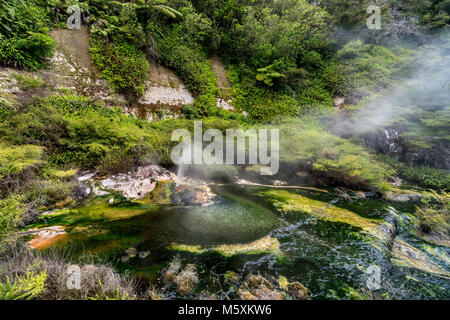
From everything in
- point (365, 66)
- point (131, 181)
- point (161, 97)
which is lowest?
point (131, 181)

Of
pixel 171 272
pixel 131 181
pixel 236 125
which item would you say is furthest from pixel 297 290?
pixel 236 125

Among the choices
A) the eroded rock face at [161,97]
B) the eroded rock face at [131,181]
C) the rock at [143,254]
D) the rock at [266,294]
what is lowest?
the rock at [266,294]

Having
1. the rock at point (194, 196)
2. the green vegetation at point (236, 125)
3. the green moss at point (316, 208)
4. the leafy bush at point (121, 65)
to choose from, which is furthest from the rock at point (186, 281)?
the leafy bush at point (121, 65)

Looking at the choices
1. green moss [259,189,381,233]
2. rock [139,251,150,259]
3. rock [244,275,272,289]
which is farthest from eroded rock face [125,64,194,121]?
rock [244,275,272,289]

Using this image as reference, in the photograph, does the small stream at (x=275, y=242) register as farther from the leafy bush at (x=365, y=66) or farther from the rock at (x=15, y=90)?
the leafy bush at (x=365, y=66)

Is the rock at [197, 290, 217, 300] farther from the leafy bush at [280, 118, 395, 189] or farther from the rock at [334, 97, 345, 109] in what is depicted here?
the rock at [334, 97, 345, 109]

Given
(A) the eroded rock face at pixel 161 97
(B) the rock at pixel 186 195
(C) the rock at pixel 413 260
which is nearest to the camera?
(C) the rock at pixel 413 260

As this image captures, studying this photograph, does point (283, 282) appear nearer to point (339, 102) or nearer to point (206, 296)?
point (206, 296)

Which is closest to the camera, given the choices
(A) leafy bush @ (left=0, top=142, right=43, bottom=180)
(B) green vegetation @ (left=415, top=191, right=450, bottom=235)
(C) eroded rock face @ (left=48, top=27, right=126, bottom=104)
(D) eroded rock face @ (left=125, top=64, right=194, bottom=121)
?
(A) leafy bush @ (left=0, top=142, right=43, bottom=180)

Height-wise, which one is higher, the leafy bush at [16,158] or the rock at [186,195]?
the leafy bush at [16,158]

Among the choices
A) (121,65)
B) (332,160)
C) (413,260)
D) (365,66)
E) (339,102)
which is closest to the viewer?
(413,260)

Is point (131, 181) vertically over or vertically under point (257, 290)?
over

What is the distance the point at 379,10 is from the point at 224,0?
1246 cm

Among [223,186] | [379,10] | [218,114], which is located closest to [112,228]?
[223,186]
